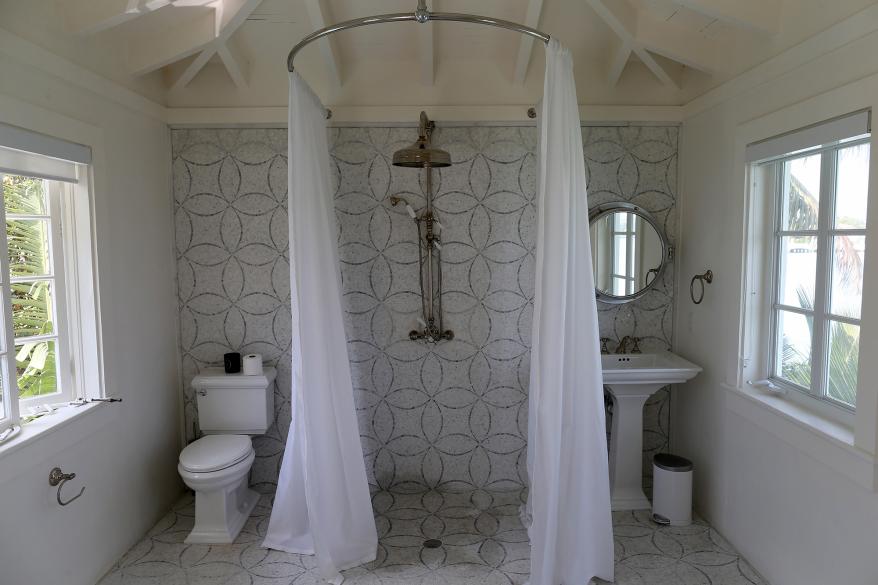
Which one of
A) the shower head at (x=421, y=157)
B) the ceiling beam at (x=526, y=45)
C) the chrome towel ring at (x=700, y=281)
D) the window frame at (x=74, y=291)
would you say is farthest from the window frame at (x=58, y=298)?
the chrome towel ring at (x=700, y=281)

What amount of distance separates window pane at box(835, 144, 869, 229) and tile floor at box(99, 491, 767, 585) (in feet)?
5.26

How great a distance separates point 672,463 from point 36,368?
123 inches

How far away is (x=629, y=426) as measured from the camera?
3184mm

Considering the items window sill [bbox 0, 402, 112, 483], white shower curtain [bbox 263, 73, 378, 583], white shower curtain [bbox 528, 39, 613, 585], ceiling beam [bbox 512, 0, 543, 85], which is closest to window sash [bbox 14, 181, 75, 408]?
window sill [bbox 0, 402, 112, 483]

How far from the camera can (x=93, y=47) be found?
257cm

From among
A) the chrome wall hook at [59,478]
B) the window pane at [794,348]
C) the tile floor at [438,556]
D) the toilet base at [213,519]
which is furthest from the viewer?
the toilet base at [213,519]

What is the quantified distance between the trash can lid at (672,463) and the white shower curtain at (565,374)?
0.69 metres

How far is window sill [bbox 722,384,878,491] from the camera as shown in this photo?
200 centimetres

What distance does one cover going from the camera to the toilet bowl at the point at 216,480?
2816 mm

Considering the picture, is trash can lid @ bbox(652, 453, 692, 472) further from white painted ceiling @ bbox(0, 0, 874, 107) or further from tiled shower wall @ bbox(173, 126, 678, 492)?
white painted ceiling @ bbox(0, 0, 874, 107)

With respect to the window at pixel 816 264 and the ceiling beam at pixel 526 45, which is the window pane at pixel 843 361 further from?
the ceiling beam at pixel 526 45

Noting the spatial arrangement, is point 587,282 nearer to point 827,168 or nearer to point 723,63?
point 827,168

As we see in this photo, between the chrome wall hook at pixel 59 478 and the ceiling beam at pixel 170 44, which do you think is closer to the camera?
the chrome wall hook at pixel 59 478

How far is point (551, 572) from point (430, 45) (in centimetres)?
258
